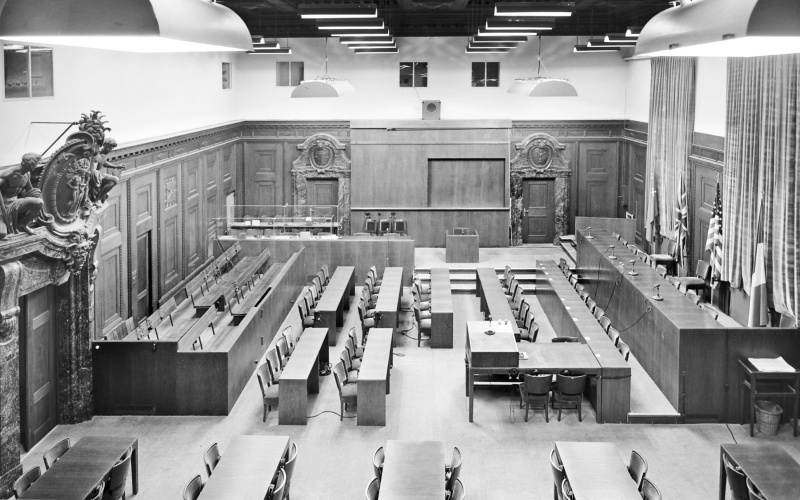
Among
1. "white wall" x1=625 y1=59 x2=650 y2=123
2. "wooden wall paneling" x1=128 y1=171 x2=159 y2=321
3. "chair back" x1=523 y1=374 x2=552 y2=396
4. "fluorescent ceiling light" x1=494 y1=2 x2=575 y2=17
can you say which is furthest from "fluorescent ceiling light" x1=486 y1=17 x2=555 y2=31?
"white wall" x1=625 y1=59 x2=650 y2=123

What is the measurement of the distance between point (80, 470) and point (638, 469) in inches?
219

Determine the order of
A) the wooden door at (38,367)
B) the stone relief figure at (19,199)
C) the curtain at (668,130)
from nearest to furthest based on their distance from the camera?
the stone relief figure at (19,199) → the wooden door at (38,367) → the curtain at (668,130)

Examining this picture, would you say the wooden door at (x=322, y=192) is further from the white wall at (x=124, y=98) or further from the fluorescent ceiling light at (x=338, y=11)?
the fluorescent ceiling light at (x=338, y=11)

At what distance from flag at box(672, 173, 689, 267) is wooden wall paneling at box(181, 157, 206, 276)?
1091 cm

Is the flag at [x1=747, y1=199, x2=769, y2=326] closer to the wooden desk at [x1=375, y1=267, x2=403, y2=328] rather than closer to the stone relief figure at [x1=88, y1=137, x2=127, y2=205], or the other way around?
the wooden desk at [x1=375, y1=267, x2=403, y2=328]

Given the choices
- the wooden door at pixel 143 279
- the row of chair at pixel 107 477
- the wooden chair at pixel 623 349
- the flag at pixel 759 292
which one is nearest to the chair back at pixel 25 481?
the row of chair at pixel 107 477

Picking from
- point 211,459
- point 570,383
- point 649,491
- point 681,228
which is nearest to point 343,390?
point 570,383

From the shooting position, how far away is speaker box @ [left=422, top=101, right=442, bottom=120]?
80.9ft

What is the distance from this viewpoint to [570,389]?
12.2 metres

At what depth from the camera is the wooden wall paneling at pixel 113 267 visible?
1445 centimetres

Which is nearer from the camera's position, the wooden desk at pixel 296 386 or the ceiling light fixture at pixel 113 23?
the ceiling light fixture at pixel 113 23

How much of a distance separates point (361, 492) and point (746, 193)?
8.93m

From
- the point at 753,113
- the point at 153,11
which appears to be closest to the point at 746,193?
the point at 753,113

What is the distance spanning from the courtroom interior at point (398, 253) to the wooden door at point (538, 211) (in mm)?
92
